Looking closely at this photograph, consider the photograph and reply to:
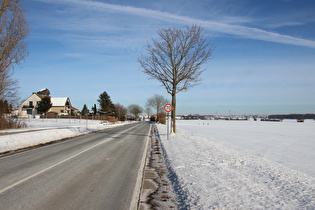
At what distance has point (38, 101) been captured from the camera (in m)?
71.8

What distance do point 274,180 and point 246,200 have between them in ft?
5.93

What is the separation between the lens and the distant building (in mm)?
71725

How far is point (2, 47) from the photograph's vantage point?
54.3 feet

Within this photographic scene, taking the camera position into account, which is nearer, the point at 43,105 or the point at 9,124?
the point at 9,124

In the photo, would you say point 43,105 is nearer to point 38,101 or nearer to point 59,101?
point 38,101

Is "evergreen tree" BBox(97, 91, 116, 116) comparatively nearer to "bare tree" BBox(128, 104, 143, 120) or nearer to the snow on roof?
the snow on roof

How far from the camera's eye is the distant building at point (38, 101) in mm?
71725

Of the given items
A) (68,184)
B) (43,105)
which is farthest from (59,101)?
(68,184)

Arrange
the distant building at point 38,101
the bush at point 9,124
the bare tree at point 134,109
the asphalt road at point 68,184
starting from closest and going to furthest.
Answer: the asphalt road at point 68,184 < the bush at point 9,124 < the distant building at point 38,101 < the bare tree at point 134,109

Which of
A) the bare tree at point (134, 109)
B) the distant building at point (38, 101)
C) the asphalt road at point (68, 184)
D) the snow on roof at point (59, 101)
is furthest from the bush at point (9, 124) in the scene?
the bare tree at point (134, 109)

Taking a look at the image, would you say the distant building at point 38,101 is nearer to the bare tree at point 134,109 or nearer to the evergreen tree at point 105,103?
the evergreen tree at point 105,103

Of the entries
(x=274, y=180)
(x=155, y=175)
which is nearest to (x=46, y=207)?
(x=155, y=175)

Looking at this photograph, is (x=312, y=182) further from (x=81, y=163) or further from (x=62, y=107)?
(x=62, y=107)

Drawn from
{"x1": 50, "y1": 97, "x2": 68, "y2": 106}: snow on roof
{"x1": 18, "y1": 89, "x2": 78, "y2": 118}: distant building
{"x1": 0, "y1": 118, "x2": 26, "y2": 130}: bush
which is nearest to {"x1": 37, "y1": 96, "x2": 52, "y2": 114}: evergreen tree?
{"x1": 18, "y1": 89, "x2": 78, "y2": 118}: distant building
